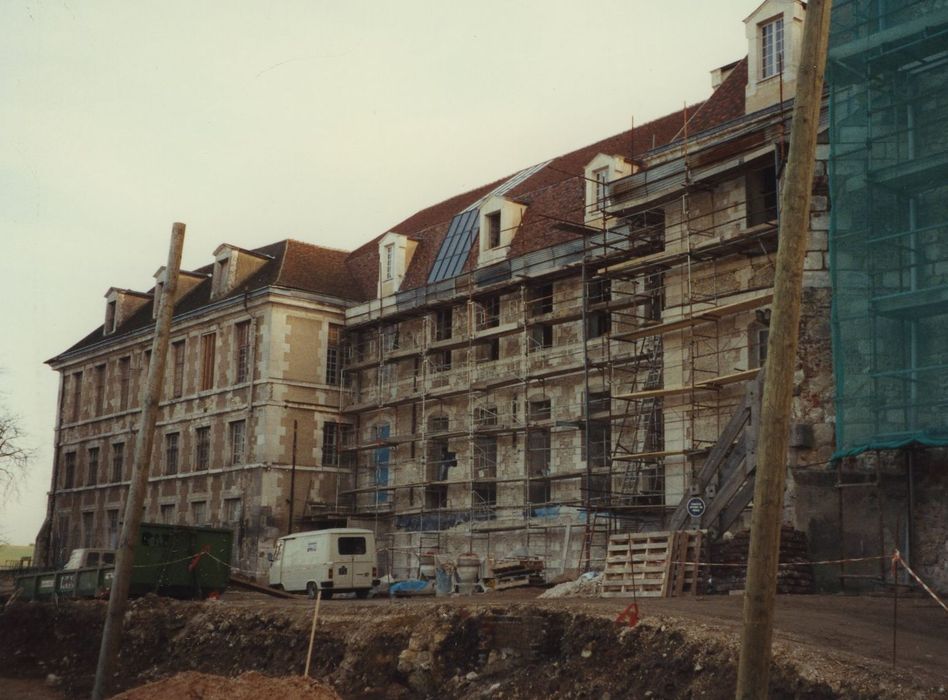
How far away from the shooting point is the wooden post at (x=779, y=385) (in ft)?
30.3

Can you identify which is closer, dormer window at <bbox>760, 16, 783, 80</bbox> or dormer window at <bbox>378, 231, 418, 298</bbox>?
dormer window at <bbox>760, 16, 783, 80</bbox>

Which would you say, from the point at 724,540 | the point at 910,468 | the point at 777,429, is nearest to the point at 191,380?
the point at 724,540

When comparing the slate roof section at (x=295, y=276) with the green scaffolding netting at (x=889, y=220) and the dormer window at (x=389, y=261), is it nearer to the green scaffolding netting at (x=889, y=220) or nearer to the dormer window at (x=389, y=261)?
the dormer window at (x=389, y=261)

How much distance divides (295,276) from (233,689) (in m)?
31.9

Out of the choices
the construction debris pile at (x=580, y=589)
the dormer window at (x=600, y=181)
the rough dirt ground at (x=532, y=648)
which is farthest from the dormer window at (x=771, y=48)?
the rough dirt ground at (x=532, y=648)

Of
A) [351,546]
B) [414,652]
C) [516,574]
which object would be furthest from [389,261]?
[414,652]

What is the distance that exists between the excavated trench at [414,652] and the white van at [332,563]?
6.86 meters

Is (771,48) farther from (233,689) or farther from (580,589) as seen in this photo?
(233,689)

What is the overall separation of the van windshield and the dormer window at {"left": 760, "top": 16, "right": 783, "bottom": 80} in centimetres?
1704

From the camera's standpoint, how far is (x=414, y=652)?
18641mm

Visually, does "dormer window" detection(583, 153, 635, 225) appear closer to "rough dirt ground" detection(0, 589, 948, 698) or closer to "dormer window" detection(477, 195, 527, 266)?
"dormer window" detection(477, 195, 527, 266)

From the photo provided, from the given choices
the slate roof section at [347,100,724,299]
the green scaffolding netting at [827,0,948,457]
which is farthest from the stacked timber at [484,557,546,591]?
the green scaffolding netting at [827,0,948,457]

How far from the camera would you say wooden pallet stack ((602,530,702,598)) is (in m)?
22.6

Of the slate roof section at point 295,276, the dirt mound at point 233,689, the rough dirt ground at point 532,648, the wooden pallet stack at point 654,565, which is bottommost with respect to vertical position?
→ the dirt mound at point 233,689
